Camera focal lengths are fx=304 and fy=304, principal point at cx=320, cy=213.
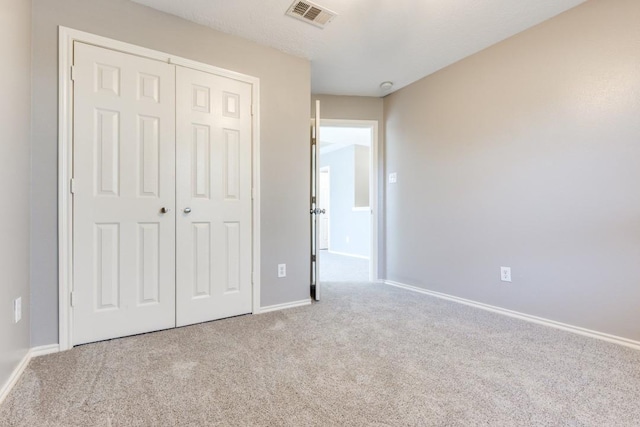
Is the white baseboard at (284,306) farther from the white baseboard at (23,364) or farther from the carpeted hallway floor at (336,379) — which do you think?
the white baseboard at (23,364)

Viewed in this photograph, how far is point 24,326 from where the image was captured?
1.62 meters

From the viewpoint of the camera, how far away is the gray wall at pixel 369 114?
3699mm

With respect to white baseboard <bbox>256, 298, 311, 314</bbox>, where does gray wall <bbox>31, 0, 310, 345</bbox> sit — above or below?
above

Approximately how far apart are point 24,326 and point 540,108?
142 inches

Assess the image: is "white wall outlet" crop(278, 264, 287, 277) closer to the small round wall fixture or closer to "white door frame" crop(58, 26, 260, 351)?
"white door frame" crop(58, 26, 260, 351)

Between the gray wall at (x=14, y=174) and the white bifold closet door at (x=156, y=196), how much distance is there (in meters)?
0.23

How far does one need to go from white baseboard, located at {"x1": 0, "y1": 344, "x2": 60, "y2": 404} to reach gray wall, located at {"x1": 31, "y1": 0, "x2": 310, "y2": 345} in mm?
36

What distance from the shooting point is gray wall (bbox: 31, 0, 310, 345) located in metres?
1.75

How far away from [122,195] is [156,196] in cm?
20

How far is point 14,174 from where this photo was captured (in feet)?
4.92

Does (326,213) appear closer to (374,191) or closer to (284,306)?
(374,191)

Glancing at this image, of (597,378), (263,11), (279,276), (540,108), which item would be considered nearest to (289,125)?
(263,11)

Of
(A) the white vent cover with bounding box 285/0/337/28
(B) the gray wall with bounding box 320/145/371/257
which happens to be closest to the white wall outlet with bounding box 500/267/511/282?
(A) the white vent cover with bounding box 285/0/337/28

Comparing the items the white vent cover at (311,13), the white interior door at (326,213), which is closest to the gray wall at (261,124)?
the white vent cover at (311,13)
